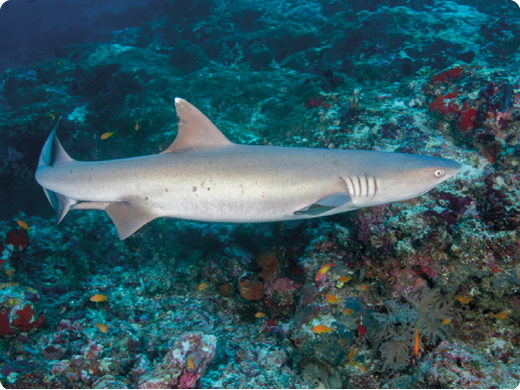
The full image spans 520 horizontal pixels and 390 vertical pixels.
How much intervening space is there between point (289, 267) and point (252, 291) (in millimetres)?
772

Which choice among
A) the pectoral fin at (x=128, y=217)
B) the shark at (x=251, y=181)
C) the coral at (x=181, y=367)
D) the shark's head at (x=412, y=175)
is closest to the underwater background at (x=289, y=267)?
the coral at (x=181, y=367)

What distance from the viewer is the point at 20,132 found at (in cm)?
1000

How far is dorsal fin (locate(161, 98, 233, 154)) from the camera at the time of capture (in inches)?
132

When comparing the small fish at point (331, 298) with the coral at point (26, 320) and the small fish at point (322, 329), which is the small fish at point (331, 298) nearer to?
the small fish at point (322, 329)

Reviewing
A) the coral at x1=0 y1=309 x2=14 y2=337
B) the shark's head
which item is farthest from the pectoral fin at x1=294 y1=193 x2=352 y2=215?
the coral at x1=0 y1=309 x2=14 y2=337

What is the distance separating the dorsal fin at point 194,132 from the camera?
11.0 ft

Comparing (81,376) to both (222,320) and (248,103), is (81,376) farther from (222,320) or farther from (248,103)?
(248,103)

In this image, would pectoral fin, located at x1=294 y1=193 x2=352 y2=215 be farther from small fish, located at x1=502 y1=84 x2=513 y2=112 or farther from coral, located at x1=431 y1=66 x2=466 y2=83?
coral, located at x1=431 y1=66 x2=466 y2=83

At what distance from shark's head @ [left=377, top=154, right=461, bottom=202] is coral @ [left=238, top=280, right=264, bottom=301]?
262cm

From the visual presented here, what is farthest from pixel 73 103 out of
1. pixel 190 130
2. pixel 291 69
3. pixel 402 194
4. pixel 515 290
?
pixel 515 290

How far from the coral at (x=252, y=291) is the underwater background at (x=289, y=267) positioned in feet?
0.08

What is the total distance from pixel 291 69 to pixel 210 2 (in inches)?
467

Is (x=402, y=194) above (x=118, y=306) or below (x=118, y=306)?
above

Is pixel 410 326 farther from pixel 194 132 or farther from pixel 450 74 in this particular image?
pixel 450 74
